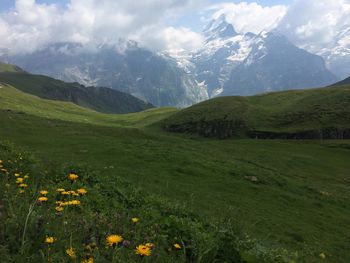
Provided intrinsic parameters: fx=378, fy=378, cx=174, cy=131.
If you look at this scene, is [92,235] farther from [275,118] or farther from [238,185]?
[275,118]

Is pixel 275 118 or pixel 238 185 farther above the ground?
pixel 275 118

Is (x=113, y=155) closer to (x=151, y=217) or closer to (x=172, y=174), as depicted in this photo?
(x=172, y=174)

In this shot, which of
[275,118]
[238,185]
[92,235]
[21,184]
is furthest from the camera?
[275,118]

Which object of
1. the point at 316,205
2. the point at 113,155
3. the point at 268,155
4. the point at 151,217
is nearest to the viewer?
the point at 151,217

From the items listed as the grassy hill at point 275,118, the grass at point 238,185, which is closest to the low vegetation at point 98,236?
the grass at point 238,185

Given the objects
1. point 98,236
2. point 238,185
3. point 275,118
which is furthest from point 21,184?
point 275,118

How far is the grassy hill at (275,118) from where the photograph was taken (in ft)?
279

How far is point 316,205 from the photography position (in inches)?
1155

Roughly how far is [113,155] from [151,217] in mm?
24646

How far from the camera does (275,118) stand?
314ft

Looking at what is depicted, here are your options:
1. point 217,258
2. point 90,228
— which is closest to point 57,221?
point 90,228

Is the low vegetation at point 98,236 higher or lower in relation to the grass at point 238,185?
higher

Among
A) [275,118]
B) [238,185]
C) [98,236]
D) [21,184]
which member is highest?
[275,118]

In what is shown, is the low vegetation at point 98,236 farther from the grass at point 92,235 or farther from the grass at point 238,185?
the grass at point 238,185
